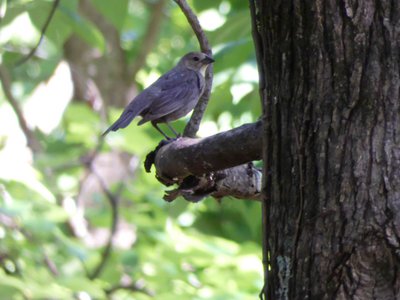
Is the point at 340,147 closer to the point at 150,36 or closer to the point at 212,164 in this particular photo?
the point at 212,164

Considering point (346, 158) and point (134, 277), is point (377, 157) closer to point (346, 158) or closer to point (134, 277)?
point (346, 158)

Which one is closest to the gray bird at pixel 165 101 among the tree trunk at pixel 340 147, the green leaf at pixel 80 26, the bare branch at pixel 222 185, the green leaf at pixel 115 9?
the green leaf at pixel 80 26

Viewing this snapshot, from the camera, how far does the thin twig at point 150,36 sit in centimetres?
762

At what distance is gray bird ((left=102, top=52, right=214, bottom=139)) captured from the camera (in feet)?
13.2

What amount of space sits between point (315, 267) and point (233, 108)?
254 centimetres

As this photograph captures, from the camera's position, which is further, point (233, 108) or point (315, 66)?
point (233, 108)

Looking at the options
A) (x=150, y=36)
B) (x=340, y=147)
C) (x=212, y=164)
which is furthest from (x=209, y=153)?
(x=150, y=36)

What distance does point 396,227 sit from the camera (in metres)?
1.67

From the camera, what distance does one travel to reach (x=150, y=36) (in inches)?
303

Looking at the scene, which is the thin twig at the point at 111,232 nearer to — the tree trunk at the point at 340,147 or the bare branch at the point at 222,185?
the bare branch at the point at 222,185

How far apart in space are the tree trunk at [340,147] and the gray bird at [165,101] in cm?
203

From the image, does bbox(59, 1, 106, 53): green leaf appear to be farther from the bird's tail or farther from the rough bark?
the rough bark

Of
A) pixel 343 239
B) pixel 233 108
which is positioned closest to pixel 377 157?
pixel 343 239

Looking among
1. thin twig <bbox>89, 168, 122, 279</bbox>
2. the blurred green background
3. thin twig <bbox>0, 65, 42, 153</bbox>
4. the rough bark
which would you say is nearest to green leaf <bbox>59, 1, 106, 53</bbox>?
the blurred green background
